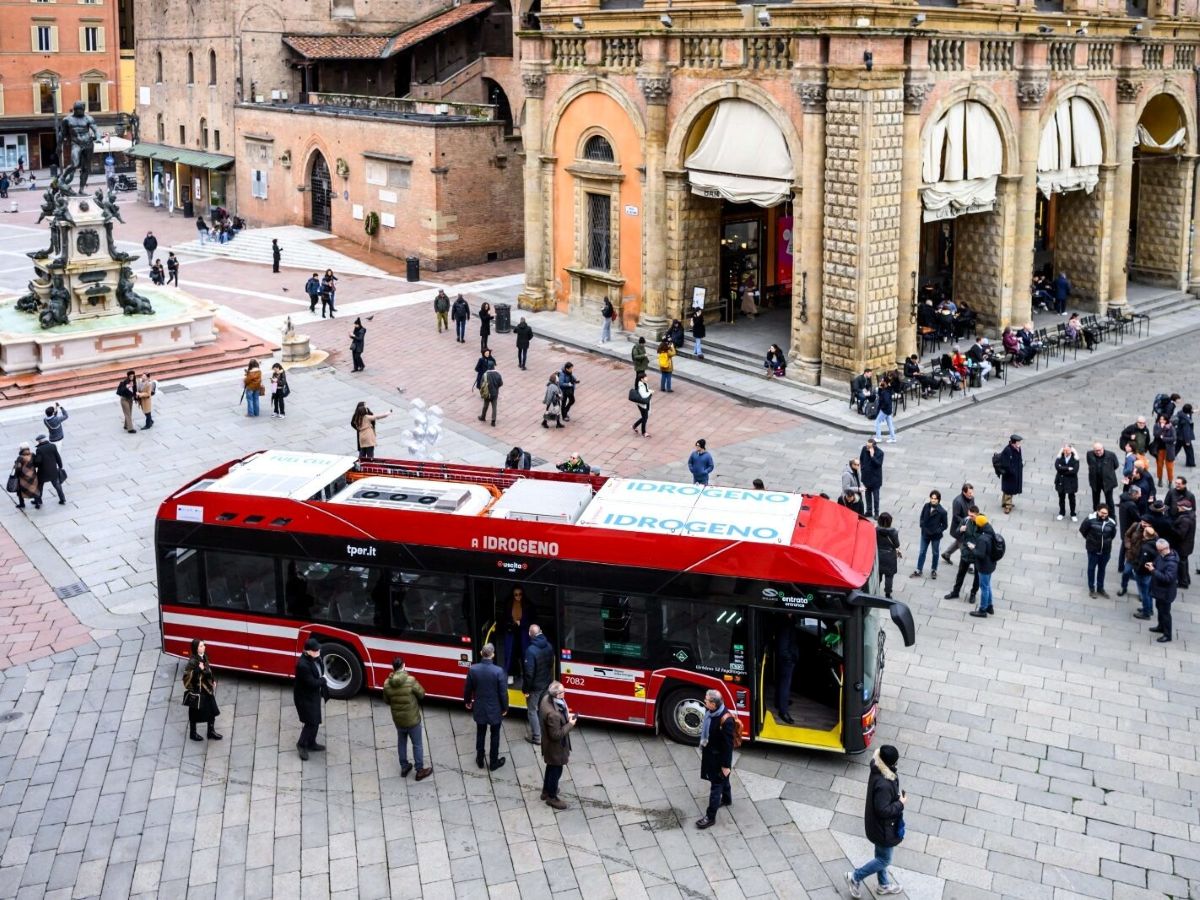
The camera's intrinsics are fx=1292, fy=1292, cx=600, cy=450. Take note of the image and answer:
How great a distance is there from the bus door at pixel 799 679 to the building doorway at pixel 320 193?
40078mm

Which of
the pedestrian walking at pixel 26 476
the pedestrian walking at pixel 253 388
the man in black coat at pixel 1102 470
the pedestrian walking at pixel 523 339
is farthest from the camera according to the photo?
the pedestrian walking at pixel 523 339

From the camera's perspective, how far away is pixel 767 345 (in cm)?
3356

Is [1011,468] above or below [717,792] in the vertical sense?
above

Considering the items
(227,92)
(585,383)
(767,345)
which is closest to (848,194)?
(767,345)

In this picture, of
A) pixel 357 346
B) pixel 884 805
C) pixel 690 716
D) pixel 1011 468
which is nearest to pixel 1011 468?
pixel 1011 468

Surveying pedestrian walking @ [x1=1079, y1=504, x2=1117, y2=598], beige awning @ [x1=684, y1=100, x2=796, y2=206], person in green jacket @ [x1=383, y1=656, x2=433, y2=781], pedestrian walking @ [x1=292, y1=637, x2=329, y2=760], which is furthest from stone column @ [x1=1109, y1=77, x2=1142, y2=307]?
pedestrian walking @ [x1=292, y1=637, x2=329, y2=760]

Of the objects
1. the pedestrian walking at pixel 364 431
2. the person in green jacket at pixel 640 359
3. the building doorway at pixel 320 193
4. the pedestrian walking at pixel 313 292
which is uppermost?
the building doorway at pixel 320 193

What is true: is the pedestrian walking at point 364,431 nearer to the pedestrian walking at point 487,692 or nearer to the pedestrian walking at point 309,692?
the pedestrian walking at point 309,692

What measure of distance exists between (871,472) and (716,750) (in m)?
10.2

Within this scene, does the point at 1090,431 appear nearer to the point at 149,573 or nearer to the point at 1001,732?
the point at 1001,732

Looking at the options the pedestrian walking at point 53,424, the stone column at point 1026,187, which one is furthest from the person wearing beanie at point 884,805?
the stone column at point 1026,187

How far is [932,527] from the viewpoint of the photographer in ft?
64.1

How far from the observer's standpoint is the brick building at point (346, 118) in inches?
1797

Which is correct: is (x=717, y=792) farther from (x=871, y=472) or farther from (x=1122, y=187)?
(x=1122, y=187)
